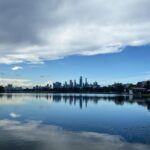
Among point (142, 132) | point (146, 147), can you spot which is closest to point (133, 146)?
point (146, 147)

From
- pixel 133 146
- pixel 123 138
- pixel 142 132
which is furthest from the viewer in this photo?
pixel 142 132

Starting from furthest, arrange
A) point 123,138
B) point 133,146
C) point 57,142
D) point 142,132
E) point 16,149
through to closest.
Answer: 1. point 142,132
2. point 123,138
3. point 57,142
4. point 133,146
5. point 16,149

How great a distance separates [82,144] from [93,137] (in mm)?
4180

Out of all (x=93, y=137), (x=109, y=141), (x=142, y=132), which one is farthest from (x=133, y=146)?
(x=142, y=132)

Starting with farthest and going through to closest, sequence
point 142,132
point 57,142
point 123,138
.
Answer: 1. point 142,132
2. point 123,138
3. point 57,142

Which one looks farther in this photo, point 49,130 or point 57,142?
point 49,130

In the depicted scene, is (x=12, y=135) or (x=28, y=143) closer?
(x=28, y=143)

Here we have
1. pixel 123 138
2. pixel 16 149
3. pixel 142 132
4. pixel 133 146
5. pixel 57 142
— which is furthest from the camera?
pixel 142 132

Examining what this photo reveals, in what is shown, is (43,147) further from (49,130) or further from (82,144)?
(49,130)

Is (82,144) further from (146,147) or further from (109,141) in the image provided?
(146,147)

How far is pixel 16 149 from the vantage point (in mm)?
26312

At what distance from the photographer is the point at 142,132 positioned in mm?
36281

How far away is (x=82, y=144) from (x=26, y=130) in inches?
414

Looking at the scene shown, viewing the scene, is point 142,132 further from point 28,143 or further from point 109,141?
point 28,143
